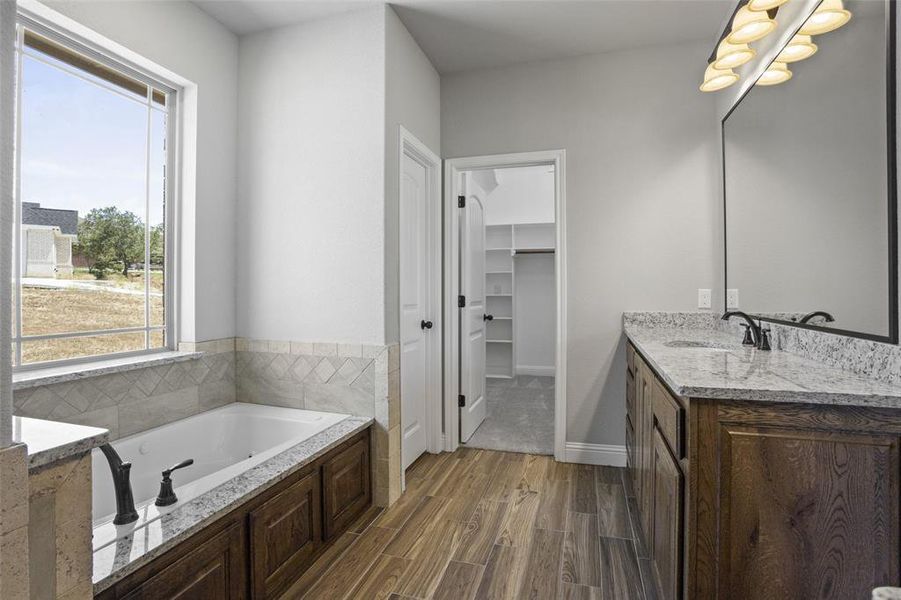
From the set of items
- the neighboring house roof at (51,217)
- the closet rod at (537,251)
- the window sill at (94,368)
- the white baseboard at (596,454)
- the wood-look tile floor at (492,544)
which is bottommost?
the wood-look tile floor at (492,544)

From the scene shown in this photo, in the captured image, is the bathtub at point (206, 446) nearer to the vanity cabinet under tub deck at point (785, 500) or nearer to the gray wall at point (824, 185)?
the vanity cabinet under tub deck at point (785, 500)

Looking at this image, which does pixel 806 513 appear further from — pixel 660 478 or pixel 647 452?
pixel 647 452

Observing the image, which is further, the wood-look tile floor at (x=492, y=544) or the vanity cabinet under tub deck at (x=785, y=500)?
the wood-look tile floor at (x=492, y=544)

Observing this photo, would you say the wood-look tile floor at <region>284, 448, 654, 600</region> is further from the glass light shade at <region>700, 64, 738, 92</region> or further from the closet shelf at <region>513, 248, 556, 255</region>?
the closet shelf at <region>513, 248, 556, 255</region>

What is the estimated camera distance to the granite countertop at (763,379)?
3.65ft

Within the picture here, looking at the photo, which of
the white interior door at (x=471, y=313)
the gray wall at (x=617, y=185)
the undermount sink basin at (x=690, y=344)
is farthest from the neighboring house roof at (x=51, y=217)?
the undermount sink basin at (x=690, y=344)

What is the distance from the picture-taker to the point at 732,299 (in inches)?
101

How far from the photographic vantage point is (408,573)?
1882 mm

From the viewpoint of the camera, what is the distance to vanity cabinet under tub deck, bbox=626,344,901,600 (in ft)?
3.61

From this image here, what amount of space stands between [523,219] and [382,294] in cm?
374

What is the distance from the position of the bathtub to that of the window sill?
327mm

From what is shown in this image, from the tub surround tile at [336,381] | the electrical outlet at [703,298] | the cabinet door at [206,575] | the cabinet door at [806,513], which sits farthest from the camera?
the electrical outlet at [703,298]

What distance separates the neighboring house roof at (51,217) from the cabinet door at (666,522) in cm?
262

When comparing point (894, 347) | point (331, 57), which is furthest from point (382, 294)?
point (894, 347)
